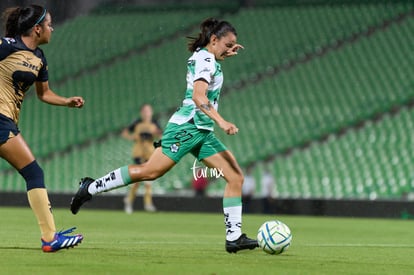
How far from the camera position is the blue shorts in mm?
8047

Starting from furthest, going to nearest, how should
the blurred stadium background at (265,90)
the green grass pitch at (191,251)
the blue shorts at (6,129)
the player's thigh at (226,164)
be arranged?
the blurred stadium background at (265,90) < the player's thigh at (226,164) < the blue shorts at (6,129) < the green grass pitch at (191,251)

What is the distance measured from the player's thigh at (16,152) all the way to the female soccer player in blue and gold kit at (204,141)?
1.05 m

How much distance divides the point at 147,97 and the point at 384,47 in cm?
672

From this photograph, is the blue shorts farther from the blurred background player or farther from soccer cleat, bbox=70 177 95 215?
the blurred background player

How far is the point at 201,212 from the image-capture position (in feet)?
64.5

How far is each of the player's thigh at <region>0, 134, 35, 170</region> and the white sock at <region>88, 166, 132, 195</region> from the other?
1.00 meters

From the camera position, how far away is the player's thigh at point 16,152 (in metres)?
8.08

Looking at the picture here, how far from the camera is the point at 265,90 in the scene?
25531 millimetres

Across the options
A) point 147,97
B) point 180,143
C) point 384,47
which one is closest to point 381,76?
point 384,47

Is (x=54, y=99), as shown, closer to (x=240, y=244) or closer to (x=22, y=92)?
(x=22, y=92)

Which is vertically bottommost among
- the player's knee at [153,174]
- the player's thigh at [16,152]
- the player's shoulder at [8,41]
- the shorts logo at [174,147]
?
the player's knee at [153,174]

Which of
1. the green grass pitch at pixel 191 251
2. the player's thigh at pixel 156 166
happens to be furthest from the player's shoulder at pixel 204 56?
the green grass pitch at pixel 191 251

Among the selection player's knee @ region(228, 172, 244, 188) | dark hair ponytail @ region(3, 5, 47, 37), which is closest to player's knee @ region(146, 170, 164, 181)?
player's knee @ region(228, 172, 244, 188)

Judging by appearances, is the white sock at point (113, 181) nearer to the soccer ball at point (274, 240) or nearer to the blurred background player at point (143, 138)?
the soccer ball at point (274, 240)
